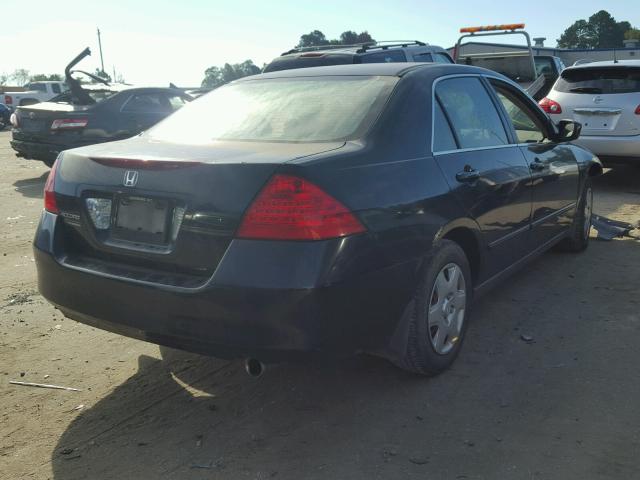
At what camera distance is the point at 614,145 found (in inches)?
337

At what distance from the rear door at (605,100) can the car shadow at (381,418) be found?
5218mm

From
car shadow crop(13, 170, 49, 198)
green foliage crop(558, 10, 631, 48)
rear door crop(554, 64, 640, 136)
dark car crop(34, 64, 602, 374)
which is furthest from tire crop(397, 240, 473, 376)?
green foliage crop(558, 10, 631, 48)

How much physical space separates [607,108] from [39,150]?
820 cm

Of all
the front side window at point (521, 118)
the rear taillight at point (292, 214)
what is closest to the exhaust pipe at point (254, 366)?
the rear taillight at point (292, 214)

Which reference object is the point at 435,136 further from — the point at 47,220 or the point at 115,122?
the point at 115,122

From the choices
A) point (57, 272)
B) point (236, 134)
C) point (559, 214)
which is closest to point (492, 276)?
point (559, 214)

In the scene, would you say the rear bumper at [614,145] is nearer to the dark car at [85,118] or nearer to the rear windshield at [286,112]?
the rear windshield at [286,112]

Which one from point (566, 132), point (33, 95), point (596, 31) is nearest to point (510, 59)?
point (566, 132)

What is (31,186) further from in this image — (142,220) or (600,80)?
(600,80)

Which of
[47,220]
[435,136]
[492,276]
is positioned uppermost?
[435,136]

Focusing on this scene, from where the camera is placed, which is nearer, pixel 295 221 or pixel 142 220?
pixel 295 221

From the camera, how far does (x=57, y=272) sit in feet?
10.3

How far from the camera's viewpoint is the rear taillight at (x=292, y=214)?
8.59ft

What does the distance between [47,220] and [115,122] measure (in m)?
7.44
